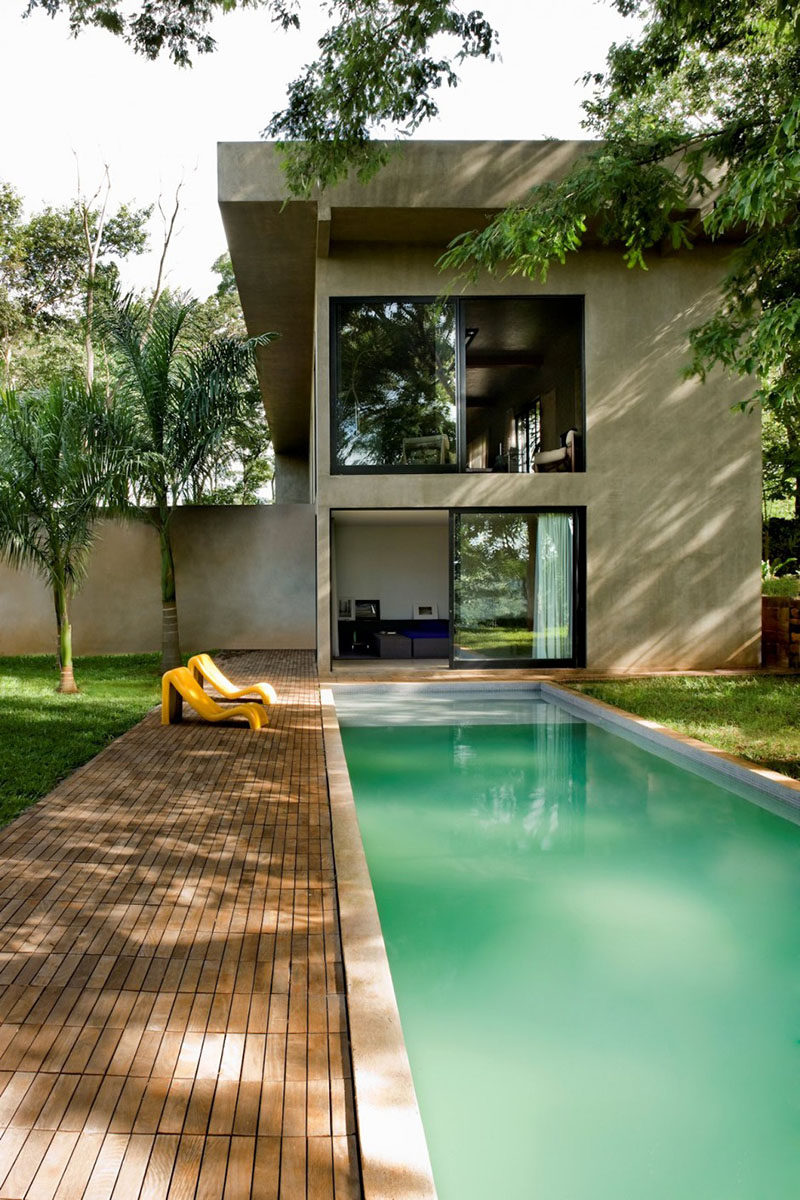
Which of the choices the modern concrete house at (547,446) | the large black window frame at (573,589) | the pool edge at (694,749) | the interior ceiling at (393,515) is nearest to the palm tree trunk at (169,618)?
the modern concrete house at (547,446)

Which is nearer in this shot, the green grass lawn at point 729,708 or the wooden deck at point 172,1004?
the wooden deck at point 172,1004

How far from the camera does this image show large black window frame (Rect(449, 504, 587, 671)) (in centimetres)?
1091

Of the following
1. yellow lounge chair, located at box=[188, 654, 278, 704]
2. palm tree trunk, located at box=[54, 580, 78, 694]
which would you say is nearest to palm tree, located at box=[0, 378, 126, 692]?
palm tree trunk, located at box=[54, 580, 78, 694]

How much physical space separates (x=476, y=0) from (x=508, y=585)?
20.2 ft

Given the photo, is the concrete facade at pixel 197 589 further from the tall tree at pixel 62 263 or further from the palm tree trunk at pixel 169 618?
the tall tree at pixel 62 263

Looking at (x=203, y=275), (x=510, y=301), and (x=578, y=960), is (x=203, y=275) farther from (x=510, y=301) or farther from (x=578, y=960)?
(x=578, y=960)

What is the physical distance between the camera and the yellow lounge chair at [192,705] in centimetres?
718

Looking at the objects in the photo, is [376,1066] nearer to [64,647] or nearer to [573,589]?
[64,647]

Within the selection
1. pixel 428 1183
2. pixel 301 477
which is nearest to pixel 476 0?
pixel 428 1183

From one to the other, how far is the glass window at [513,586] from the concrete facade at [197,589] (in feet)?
12.5

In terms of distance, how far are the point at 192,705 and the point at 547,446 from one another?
245 inches

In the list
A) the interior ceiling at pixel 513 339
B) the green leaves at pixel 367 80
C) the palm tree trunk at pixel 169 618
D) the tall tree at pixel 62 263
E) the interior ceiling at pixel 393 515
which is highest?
the tall tree at pixel 62 263

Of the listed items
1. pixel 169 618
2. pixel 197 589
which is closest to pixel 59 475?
pixel 169 618

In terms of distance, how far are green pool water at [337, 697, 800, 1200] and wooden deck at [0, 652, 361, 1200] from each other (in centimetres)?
45
